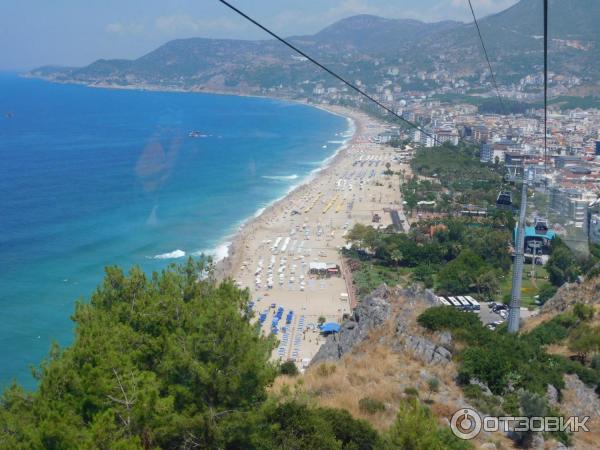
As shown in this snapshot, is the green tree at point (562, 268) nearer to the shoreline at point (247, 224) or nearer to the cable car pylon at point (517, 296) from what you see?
the cable car pylon at point (517, 296)

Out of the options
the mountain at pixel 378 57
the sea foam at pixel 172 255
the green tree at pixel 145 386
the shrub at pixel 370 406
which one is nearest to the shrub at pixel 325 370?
the shrub at pixel 370 406

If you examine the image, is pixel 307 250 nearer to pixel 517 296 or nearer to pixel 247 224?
pixel 247 224

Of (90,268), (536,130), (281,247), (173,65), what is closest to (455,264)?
(281,247)

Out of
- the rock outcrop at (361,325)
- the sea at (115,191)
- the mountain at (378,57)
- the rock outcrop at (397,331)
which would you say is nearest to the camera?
the rock outcrop at (397,331)

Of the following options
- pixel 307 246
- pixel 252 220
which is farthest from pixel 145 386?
pixel 252 220

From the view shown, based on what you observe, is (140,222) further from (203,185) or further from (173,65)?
(173,65)
